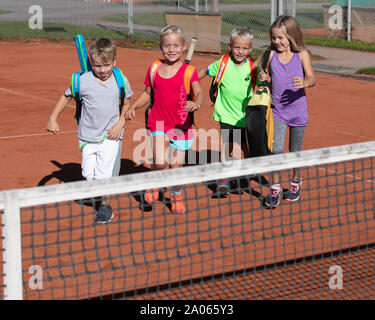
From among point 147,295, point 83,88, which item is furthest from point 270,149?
point 147,295

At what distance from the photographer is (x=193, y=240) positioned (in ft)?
22.4

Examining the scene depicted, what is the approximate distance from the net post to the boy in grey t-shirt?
256cm

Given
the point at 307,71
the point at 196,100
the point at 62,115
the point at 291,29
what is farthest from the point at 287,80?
the point at 62,115

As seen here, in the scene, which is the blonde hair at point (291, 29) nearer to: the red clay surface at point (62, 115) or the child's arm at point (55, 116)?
the child's arm at point (55, 116)

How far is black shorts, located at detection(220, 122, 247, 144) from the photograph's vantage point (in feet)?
26.1

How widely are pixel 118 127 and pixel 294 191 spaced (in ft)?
6.22

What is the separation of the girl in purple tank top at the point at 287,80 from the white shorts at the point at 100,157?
1516 millimetres

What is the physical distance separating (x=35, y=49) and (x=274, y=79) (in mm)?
14952

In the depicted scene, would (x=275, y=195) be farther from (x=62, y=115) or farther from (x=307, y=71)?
(x=62, y=115)
